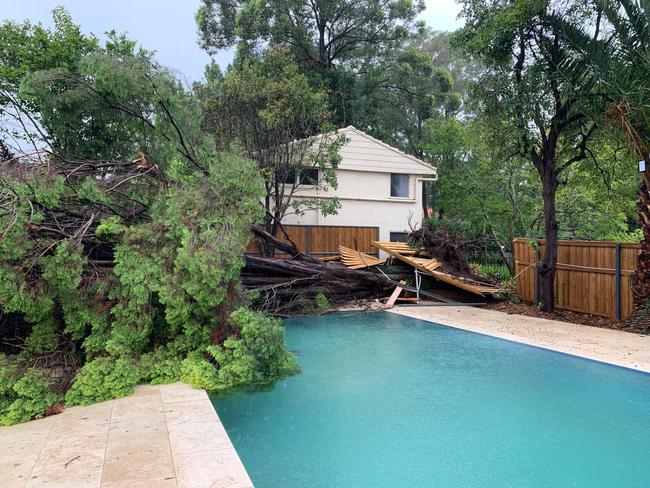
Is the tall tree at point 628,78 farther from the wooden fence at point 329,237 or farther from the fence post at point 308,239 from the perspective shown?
the fence post at point 308,239

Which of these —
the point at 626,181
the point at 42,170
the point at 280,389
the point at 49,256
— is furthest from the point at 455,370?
the point at 626,181

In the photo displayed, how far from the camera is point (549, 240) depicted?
1171 cm

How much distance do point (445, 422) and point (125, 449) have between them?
10.4 ft

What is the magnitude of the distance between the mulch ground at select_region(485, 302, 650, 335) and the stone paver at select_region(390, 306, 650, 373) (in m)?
0.30

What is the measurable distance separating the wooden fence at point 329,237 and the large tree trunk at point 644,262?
9690 mm

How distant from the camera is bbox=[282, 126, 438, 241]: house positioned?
58.4ft

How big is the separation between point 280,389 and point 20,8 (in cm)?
1578

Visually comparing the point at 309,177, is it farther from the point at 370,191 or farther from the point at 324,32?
the point at 324,32

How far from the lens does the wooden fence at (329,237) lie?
675 inches

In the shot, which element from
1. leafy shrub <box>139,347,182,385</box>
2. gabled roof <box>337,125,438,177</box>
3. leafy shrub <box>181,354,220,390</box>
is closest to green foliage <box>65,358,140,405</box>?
leafy shrub <box>139,347,182,385</box>

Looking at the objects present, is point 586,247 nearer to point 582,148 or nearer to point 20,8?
point 582,148

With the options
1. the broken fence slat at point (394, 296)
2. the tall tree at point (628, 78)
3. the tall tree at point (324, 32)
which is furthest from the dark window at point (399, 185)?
the tall tree at point (628, 78)

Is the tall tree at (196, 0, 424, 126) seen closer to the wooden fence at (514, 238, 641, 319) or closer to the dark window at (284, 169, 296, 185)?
the dark window at (284, 169, 296, 185)

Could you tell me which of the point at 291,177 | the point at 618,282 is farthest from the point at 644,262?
the point at 291,177
